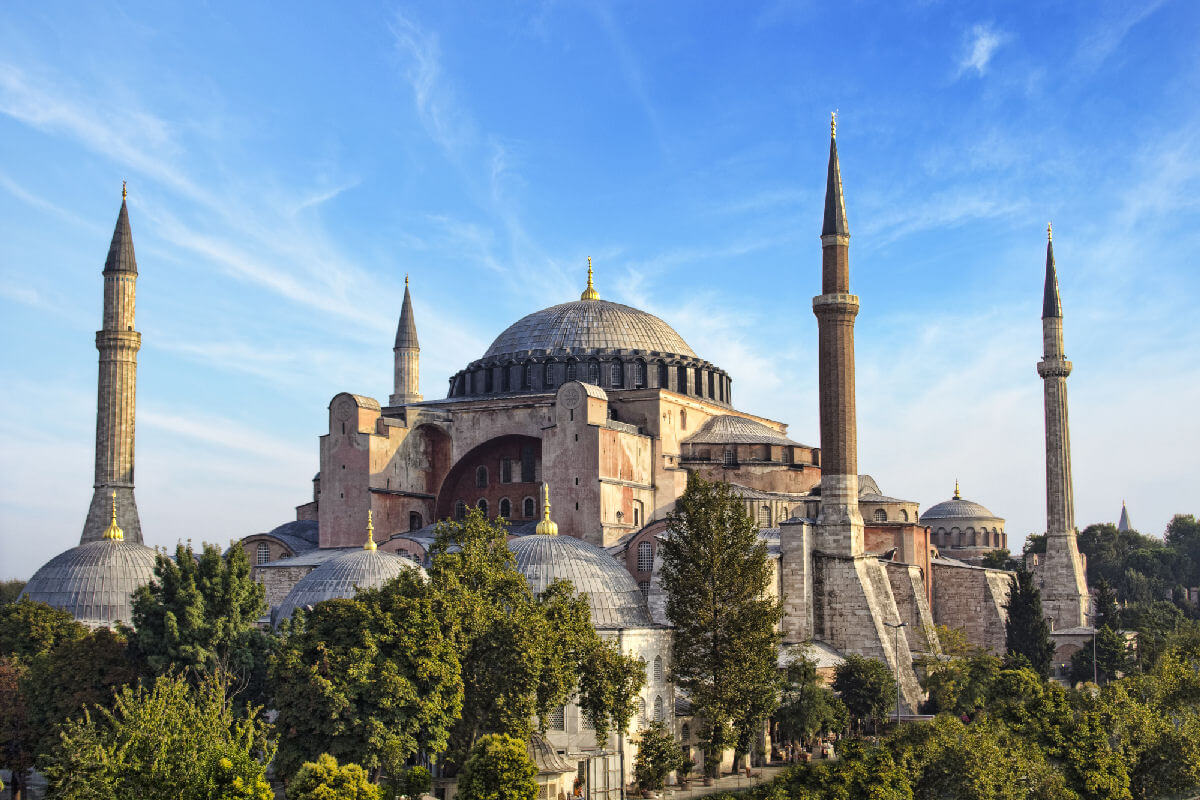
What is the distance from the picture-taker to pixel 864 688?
27.7 meters

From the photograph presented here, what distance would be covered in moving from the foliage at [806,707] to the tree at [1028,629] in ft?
28.5

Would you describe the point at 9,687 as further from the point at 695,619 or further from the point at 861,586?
the point at 861,586

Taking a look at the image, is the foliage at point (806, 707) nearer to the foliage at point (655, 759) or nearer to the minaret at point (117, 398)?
the foliage at point (655, 759)

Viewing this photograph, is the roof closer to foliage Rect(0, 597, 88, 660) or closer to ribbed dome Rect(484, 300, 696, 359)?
ribbed dome Rect(484, 300, 696, 359)

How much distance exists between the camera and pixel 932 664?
30.7 m

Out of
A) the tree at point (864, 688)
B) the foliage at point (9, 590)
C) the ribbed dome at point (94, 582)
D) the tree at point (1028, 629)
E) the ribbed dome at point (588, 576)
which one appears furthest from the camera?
the foliage at point (9, 590)

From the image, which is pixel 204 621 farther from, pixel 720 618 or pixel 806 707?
pixel 806 707

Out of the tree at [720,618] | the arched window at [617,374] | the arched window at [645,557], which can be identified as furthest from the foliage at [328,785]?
the arched window at [617,374]

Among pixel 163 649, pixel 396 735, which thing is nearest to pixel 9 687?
pixel 163 649

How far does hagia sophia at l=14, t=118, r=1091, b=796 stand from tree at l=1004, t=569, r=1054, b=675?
6.22ft

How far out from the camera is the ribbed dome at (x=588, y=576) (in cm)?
2430

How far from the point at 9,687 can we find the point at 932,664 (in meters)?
19.3

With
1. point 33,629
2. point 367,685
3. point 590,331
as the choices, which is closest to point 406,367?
point 590,331

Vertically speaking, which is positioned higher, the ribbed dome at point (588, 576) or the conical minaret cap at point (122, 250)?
the conical minaret cap at point (122, 250)
